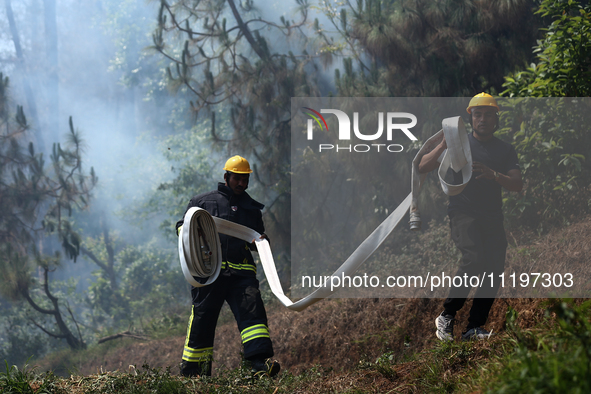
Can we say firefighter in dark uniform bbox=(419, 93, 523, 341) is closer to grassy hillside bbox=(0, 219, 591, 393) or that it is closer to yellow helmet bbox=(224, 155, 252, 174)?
grassy hillside bbox=(0, 219, 591, 393)

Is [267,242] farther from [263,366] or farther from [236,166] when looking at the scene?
[263,366]

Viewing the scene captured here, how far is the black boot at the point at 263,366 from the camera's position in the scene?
370 centimetres

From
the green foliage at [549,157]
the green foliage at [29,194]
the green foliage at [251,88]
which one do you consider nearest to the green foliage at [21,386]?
the green foliage at [549,157]

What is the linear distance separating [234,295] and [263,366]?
27.4 inches

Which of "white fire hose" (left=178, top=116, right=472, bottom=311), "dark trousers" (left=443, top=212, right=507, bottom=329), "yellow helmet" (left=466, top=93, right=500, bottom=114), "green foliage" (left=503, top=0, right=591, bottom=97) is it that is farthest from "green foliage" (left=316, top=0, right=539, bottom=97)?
"dark trousers" (left=443, top=212, right=507, bottom=329)

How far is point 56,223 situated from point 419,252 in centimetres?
1048

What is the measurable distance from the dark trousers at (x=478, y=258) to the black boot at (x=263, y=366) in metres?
1.49

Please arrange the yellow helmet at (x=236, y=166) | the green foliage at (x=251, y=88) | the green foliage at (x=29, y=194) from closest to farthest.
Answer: the yellow helmet at (x=236, y=166), the green foliage at (x=251, y=88), the green foliage at (x=29, y=194)

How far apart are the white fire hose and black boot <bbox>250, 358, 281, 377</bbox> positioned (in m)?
0.50

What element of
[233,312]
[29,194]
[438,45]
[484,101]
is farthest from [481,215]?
[29,194]

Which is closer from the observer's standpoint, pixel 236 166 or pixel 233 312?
pixel 233 312

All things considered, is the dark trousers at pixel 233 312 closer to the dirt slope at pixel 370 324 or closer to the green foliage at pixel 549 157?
the dirt slope at pixel 370 324

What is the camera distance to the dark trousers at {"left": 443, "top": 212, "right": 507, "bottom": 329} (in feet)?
12.8

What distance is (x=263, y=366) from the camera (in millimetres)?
3725
